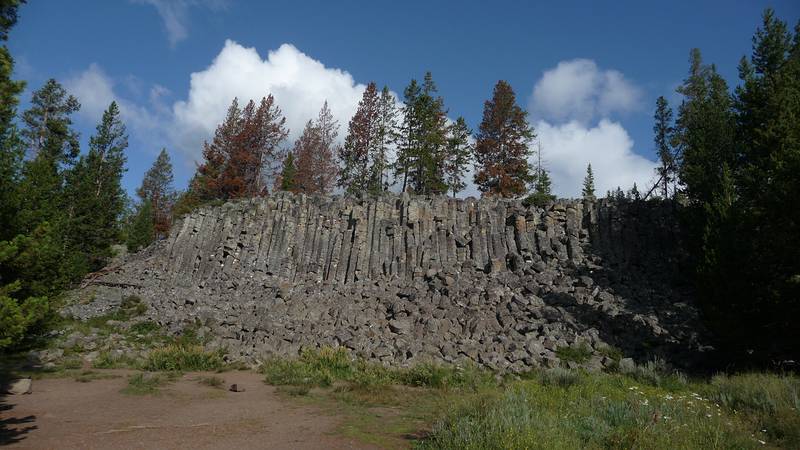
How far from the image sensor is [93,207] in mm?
33500

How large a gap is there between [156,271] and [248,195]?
14708mm

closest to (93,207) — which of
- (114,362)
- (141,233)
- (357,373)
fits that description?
(141,233)

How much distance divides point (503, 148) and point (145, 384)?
32.2 metres

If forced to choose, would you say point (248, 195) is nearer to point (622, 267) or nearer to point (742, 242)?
point (622, 267)

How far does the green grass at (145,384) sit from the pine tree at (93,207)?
2037 cm

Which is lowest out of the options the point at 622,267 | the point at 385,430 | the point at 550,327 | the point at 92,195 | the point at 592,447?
the point at 385,430

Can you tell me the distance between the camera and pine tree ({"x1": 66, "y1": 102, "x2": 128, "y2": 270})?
3262 cm

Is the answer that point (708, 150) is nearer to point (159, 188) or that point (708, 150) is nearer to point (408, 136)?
point (408, 136)

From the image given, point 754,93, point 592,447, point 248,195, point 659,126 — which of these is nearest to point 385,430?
point 592,447

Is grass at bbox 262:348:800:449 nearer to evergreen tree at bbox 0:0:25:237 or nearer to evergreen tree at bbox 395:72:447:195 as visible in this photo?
evergreen tree at bbox 0:0:25:237

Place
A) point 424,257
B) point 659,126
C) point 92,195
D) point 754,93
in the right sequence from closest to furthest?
point 754,93, point 424,257, point 92,195, point 659,126

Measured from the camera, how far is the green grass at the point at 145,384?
547 inches

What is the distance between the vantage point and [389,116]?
143ft

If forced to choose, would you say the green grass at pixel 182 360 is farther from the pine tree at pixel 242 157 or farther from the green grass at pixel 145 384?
the pine tree at pixel 242 157
